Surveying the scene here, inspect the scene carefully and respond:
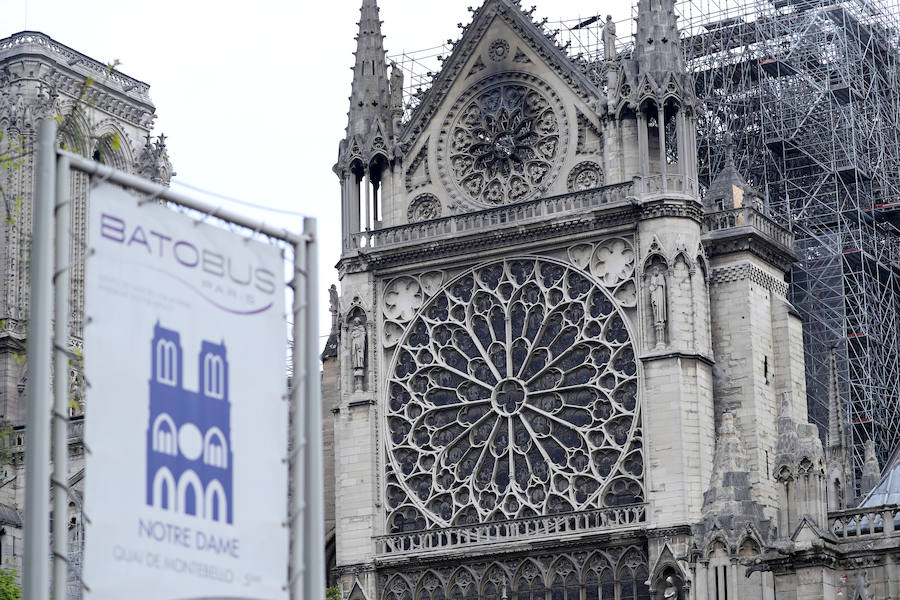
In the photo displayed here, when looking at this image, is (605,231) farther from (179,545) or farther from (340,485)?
(179,545)

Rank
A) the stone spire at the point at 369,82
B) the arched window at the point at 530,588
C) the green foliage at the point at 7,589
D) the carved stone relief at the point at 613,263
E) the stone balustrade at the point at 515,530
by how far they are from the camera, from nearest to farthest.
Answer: the green foliage at the point at 7,589, the stone balustrade at the point at 515,530, the arched window at the point at 530,588, the carved stone relief at the point at 613,263, the stone spire at the point at 369,82

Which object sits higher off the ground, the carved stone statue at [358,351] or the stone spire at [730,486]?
the carved stone statue at [358,351]

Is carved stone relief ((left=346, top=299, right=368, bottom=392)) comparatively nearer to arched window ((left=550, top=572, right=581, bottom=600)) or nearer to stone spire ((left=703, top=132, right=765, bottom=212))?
arched window ((left=550, top=572, right=581, bottom=600))

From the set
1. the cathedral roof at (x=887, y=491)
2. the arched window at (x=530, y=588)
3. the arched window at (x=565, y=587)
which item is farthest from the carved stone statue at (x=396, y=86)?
the cathedral roof at (x=887, y=491)

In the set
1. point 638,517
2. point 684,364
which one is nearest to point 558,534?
point 638,517

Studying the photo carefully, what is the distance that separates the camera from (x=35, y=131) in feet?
170

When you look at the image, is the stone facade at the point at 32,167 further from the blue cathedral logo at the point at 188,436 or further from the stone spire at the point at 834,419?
the blue cathedral logo at the point at 188,436

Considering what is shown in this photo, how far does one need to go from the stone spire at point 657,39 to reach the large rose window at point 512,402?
4.95 meters

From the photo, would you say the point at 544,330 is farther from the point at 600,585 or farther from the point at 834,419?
the point at 834,419

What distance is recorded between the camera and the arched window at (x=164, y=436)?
11016 millimetres

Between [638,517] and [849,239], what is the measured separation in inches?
463

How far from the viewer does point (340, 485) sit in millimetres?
42250

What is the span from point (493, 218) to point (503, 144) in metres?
2.11

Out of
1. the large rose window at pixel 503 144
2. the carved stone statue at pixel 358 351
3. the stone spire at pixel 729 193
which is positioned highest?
the large rose window at pixel 503 144
